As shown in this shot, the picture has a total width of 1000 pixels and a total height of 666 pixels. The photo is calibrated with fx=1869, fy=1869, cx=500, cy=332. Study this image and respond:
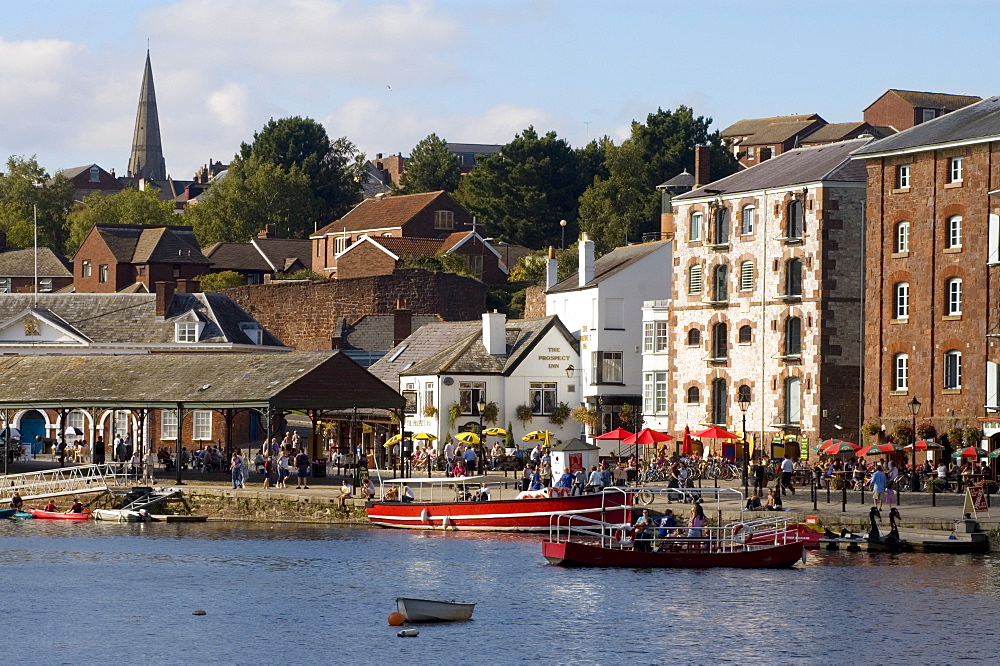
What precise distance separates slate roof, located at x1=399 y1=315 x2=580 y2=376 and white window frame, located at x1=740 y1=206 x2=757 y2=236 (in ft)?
37.7

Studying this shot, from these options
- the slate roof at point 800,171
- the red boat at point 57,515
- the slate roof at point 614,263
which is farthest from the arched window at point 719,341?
the red boat at point 57,515

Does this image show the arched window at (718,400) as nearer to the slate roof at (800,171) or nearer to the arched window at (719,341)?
the arched window at (719,341)

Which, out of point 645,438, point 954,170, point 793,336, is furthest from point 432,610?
point 793,336

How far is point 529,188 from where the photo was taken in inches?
5379

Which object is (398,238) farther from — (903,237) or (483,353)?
(903,237)

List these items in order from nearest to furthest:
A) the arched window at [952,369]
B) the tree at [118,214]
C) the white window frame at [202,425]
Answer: the arched window at [952,369] → the white window frame at [202,425] → the tree at [118,214]

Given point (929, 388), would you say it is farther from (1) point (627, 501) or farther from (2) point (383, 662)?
(2) point (383, 662)

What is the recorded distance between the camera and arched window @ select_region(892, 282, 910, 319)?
71.5 metres

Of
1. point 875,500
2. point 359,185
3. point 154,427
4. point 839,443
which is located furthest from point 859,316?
point 359,185

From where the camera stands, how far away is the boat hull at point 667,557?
170 ft

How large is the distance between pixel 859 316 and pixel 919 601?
1235 inches

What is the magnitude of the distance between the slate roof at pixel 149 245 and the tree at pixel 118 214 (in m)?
21.6

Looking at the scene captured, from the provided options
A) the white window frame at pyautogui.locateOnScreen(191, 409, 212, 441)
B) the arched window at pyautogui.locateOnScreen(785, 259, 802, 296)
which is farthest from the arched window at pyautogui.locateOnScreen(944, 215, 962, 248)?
the white window frame at pyautogui.locateOnScreen(191, 409, 212, 441)

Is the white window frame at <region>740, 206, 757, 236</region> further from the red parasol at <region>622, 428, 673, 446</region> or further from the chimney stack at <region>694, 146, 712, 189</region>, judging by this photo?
the chimney stack at <region>694, 146, 712, 189</region>
